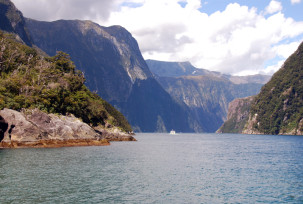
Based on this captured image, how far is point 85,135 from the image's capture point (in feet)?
328

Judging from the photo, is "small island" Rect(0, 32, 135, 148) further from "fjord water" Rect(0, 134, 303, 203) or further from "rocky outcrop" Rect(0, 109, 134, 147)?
"fjord water" Rect(0, 134, 303, 203)


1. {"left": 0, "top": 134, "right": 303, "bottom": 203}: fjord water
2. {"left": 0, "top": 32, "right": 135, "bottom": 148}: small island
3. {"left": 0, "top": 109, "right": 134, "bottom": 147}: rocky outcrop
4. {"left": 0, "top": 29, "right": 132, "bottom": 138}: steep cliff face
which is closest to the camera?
{"left": 0, "top": 134, "right": 303, "bottom": 203}: fjord water

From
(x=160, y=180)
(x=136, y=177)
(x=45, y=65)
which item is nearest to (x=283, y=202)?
(x=160, y=180)

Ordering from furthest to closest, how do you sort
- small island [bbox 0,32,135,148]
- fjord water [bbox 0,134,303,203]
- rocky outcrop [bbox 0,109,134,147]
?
small island [bbox 0,32,135,148]
rocky outcrop [bbox 0,109,134,147]
fjord water [bbox 0,134,303,203]

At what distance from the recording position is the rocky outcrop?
78688 millimetres

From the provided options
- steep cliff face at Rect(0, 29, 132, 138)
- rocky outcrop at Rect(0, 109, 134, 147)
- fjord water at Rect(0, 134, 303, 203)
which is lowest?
fjord water at Rect(0, 134, 303, 203)

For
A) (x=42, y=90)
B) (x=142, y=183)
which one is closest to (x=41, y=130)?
(x=42, y=90)

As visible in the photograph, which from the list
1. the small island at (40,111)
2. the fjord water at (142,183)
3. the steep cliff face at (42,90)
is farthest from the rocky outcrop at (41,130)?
the fjord water at (142,183)

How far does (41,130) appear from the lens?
84.1 m

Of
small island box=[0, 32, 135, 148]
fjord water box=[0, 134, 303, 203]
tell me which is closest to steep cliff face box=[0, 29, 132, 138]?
small island box=[0, 32, 135, 148]

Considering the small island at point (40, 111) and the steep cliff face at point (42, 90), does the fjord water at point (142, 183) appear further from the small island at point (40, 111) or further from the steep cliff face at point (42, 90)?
the steep cliff face at point (42, 90)

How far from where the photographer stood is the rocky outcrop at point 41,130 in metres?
78.7

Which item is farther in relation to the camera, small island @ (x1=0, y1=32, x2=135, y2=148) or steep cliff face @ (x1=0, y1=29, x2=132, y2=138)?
steep cliff face @ (x1=0, y1=29, x2=132, y2=138)

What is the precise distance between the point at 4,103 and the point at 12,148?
44.0ft
